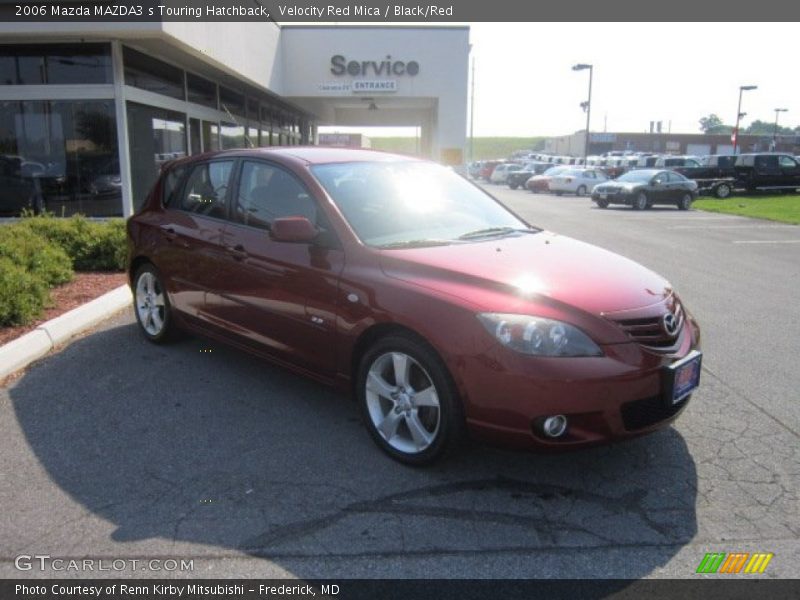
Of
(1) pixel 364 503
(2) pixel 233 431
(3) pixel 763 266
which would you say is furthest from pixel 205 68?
(1) pixel 364 503

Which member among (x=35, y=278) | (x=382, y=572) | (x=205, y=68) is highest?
(x=205, y=68)

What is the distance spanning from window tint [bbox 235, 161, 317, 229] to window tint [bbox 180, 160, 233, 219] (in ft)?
0.71

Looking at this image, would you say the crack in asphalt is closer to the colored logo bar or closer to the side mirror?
the colored logo bar

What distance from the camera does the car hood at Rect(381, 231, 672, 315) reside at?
340cm

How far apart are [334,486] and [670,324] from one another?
6.41ft

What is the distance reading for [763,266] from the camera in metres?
10.7

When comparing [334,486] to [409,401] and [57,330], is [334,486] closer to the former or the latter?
[409,401]

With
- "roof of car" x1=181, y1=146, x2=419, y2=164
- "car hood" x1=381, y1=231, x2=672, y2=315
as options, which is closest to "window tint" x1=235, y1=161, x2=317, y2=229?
"roof of car" x1=181, y1=146, x2=419, y2=164

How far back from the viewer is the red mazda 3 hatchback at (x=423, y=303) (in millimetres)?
3248

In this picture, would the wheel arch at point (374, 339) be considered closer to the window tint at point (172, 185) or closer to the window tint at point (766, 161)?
the window tint at point (172, 185)

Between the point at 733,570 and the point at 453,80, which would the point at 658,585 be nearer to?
the point at 733,570

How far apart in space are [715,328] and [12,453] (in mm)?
5925

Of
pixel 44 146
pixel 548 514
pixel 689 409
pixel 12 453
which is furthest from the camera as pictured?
pixel 44 146

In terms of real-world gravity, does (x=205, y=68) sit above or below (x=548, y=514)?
above
